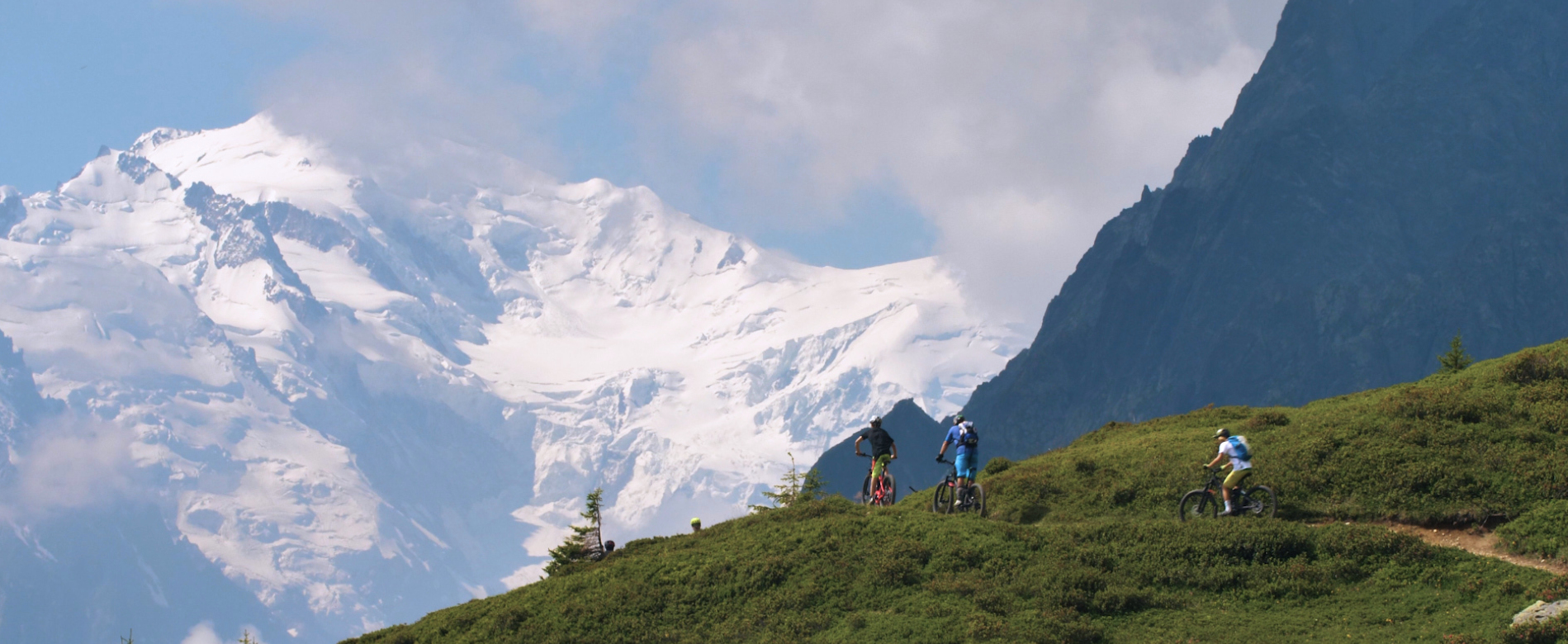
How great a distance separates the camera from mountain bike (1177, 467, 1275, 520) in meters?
29.6

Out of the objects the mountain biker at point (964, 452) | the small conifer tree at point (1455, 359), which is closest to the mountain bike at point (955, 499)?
the mountain biker at point (964, 452)

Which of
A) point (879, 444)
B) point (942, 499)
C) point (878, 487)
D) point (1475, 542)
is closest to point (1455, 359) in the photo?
point (1475, 542)

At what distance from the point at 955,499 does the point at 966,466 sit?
1.22m

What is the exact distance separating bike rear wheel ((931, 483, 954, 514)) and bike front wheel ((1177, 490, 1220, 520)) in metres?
6.79

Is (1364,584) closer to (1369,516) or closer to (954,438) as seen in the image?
(1369,516)

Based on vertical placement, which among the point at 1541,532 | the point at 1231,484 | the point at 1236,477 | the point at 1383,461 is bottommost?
the point at 1541,532

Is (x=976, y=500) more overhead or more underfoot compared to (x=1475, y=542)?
more overhead

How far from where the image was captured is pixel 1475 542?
89.1 ft

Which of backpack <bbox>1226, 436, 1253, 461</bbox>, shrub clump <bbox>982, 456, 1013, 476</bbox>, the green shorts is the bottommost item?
the green shorts

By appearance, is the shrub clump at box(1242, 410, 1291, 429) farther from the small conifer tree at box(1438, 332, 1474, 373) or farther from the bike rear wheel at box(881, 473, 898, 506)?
the bike rear wheel at box(881, 473, 898, 506)

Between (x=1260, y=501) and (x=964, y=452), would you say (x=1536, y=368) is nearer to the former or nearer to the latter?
(x=1260, y=501)

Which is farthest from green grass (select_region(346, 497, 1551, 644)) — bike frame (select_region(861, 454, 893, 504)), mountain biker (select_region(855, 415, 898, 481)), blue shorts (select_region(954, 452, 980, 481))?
bike frame (select_region(861, 454, 893, 504))

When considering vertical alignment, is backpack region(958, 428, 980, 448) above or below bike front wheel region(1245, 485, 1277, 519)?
above

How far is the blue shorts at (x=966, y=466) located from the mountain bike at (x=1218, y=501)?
590 centimetres
